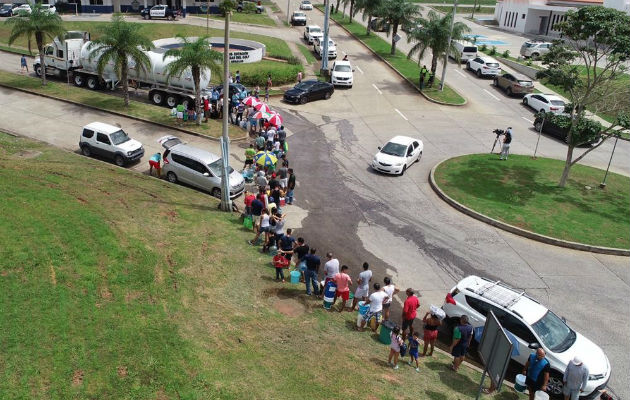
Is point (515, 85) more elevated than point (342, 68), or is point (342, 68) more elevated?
point (342, 68)

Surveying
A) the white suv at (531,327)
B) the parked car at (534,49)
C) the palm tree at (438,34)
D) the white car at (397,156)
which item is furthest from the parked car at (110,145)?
the parked car at (534,49)

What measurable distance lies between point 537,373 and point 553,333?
6.11 ft

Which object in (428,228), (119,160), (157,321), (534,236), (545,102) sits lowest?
(428,228)

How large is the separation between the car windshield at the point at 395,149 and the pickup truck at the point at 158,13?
4444 centimetres

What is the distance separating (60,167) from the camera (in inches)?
852

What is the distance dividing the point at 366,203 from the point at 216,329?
11.8 meters

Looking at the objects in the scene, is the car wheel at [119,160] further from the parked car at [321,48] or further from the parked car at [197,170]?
the parked car at [321,48]

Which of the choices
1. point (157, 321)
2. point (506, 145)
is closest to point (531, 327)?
point (157, 321)

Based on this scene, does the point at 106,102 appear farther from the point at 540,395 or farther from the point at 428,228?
the point at 540,395

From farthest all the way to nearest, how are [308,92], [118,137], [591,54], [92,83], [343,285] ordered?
[308,92] → [92,83] → [118,137] → [591,54] → [343,285]

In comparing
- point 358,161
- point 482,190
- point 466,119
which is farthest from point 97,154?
point 466,119

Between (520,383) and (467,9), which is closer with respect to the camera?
(520,383)

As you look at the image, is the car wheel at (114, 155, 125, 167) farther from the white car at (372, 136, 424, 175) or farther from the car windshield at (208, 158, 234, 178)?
the white car at (372, 136, 424, 175)

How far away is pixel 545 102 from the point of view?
38.2 m
